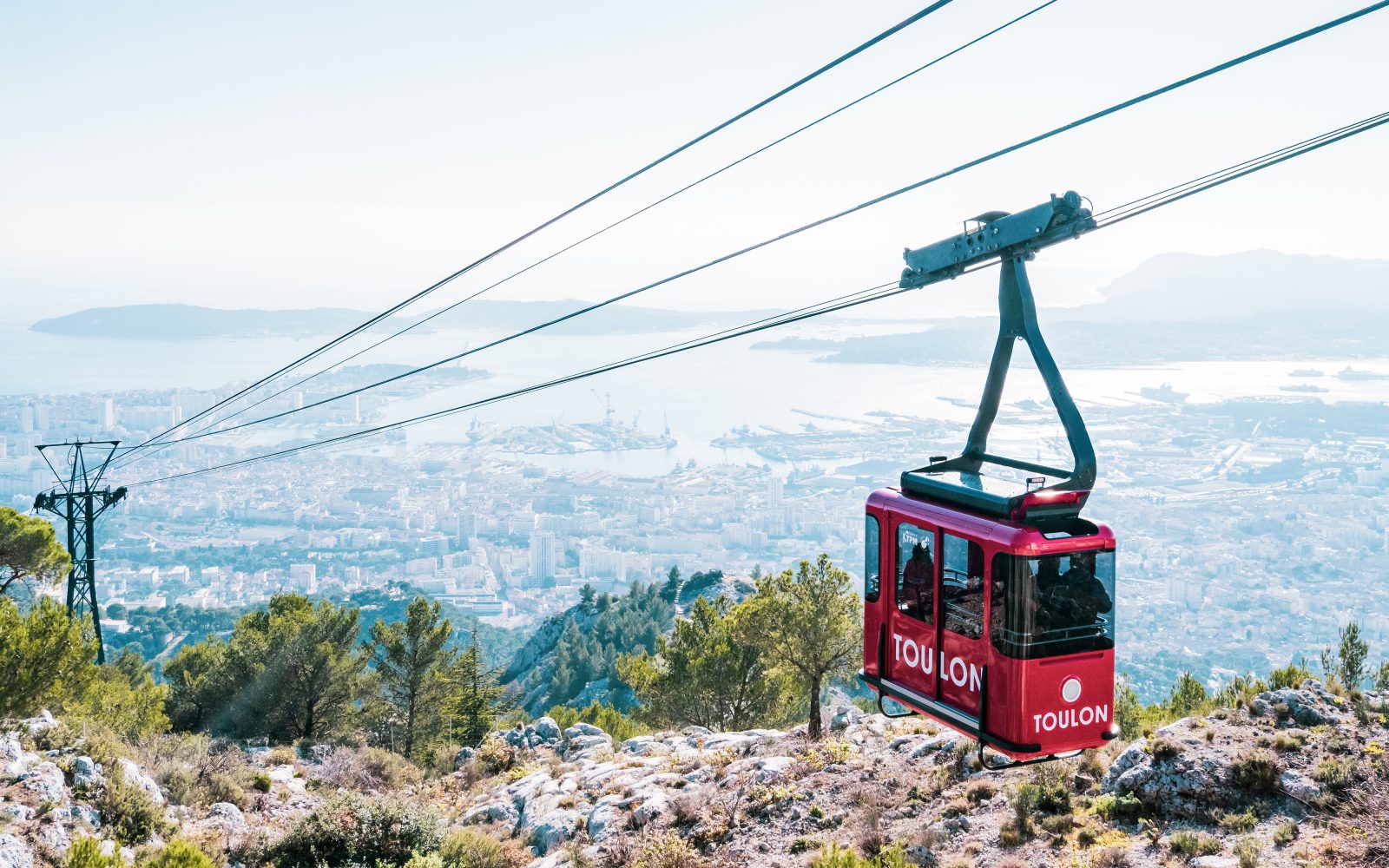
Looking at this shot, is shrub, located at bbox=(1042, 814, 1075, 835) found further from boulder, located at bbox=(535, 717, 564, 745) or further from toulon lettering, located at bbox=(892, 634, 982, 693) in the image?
boulder, located at bbox=(535, 717, 564, 745)

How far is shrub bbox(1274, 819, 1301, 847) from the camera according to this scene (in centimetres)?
1073

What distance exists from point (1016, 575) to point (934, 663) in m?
1.79

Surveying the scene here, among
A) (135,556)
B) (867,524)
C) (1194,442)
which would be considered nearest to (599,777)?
(867,524)

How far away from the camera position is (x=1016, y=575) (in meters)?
8.66

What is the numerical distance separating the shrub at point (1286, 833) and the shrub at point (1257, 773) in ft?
2.99

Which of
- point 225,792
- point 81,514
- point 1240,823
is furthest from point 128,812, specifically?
point 1240,823

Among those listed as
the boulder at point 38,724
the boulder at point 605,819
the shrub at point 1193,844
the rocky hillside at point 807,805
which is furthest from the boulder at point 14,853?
the shrub at point 1193,844

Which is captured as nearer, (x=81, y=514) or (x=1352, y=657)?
(x=1352, y=657)

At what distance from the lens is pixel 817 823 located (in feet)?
47.1

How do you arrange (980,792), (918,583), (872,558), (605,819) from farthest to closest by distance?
(605,819)
(980,792)
(872,558)
(918,583)

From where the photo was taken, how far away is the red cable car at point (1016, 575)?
28.8 feet

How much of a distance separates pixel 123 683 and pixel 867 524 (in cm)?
2560

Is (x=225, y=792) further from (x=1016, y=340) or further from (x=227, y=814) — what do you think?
(x=1016, y=340)

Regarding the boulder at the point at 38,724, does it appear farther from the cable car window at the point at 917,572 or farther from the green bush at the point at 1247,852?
the green bush at the point at 1247,852
